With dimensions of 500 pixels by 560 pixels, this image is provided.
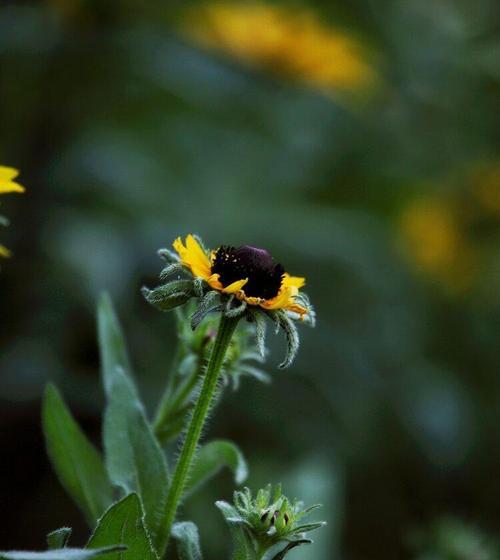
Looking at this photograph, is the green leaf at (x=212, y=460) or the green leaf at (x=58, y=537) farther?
the green leaf at (x=212, y=460)

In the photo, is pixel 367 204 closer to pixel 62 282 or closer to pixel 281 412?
pixel 281 412

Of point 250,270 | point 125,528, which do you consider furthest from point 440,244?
point 125,528

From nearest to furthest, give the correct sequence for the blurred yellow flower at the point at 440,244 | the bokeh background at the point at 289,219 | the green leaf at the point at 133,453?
the green leaf at the point at 133,453
the bokeh background at the point at 289,219
the blurred yellow flower at the point at 440,244

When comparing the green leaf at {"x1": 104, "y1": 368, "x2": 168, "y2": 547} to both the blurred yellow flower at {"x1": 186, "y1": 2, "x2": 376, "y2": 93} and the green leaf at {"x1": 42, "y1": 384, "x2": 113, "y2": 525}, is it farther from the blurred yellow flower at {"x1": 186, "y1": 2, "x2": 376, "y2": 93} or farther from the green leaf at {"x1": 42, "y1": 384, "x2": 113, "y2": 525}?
the blurred yellow flower at {"x1": 186, "y1": 2, "x2": 376, "y2": 93}

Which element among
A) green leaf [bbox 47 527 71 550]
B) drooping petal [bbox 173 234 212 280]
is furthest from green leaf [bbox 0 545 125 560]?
drooping petal [bbox 173 234 212 280]

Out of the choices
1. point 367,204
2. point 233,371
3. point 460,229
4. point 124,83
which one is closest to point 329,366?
point 367,204

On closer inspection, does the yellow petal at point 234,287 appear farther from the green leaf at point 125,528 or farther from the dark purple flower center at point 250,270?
the green leaf at point 125,528

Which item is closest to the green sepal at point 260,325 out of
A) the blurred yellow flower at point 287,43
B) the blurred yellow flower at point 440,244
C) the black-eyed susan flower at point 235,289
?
the black-eyed susan flower at point 235,289
